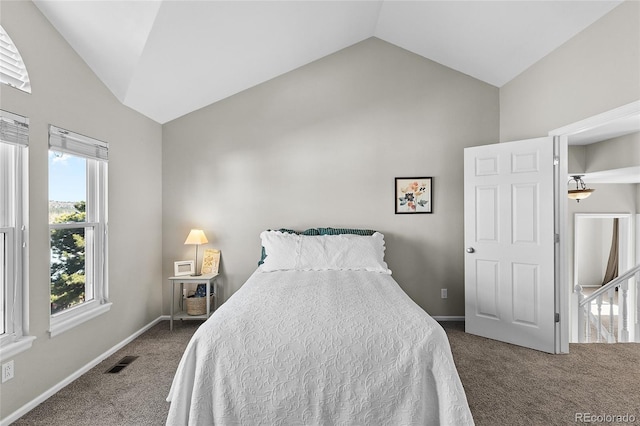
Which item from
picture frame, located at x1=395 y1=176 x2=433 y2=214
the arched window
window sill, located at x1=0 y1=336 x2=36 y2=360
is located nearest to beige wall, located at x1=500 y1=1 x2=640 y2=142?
picture frame, located at x1=395 y1=176 x2=433 y2=214

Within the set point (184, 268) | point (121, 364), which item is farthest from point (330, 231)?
point (121, 364)

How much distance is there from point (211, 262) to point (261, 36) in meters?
2.44

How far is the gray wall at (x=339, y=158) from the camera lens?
3.78m

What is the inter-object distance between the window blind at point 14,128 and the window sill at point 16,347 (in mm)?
1223

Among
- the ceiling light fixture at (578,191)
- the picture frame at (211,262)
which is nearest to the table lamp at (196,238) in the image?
the picture frame at (211,262)

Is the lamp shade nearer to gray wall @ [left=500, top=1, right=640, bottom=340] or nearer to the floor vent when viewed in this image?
the floor vent

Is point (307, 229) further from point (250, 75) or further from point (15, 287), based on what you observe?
point (15, 287)

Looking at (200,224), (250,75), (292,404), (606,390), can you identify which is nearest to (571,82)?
(606,390)

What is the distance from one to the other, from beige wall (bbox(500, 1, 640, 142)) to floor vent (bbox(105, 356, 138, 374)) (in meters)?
4.29

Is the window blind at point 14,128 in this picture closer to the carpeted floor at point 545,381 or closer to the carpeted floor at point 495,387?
the carpeted floor at point 495,387

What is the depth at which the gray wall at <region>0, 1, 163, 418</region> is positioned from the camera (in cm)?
209

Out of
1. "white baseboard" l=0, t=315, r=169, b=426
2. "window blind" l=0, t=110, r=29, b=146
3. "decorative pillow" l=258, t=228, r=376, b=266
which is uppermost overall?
"window blind" l=0, t=110, r=29, b=146

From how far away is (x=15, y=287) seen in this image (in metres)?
2.04

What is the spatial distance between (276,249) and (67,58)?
2.27 metres
